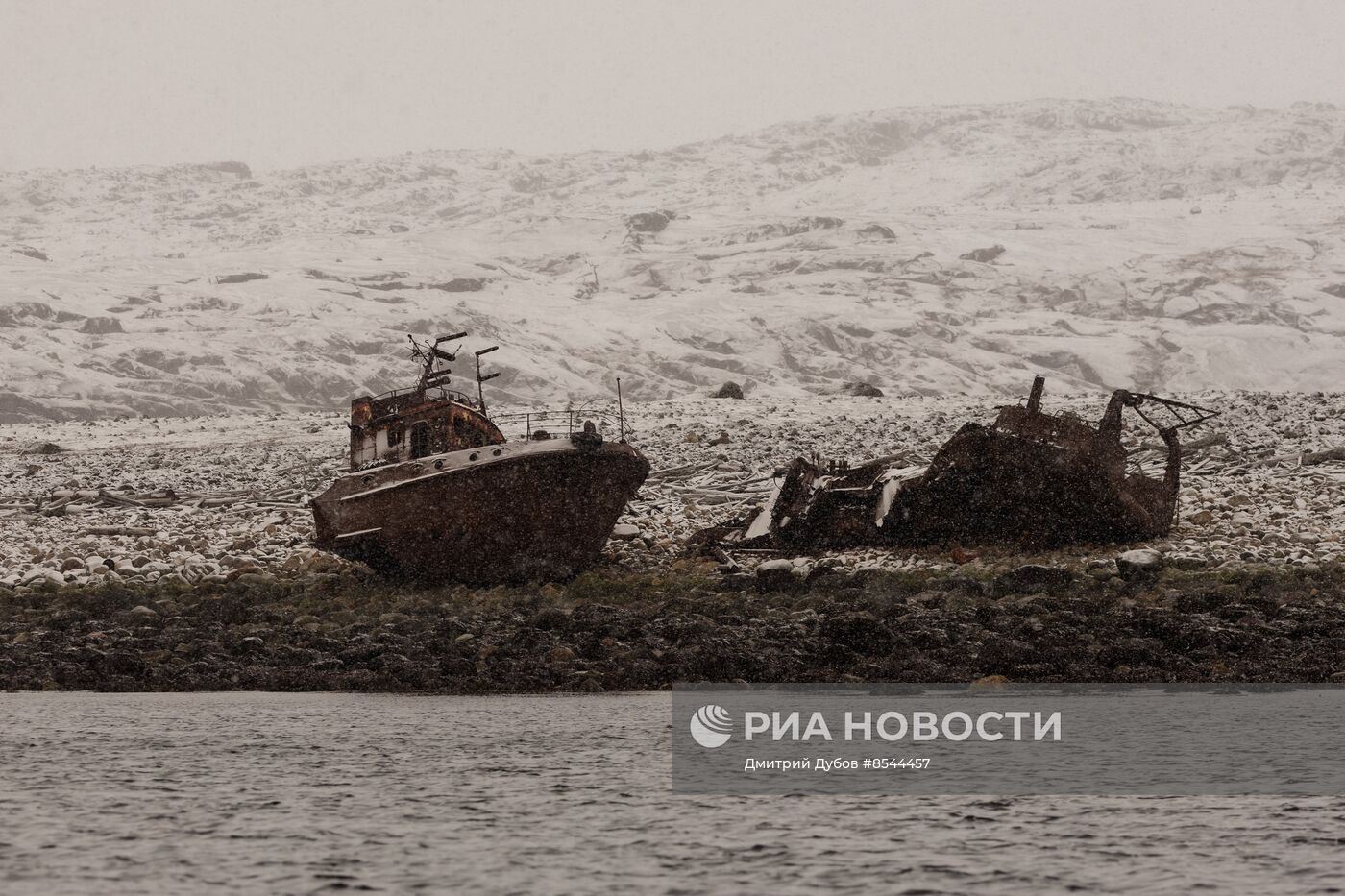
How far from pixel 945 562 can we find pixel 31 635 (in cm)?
1281

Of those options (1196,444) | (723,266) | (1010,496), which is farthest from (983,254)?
(1010,496)

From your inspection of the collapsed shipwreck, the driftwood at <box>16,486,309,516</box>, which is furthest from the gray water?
the driftwood at <box>16,486,309,516</box>

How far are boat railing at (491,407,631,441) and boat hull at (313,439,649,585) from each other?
1.97 ft

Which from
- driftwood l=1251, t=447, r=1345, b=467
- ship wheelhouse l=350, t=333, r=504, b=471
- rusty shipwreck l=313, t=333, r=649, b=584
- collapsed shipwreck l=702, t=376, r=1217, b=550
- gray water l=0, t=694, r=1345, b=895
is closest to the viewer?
gray water l=0, t=694, r=1345, b=895

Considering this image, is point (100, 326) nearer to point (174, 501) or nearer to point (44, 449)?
point (44, 449)

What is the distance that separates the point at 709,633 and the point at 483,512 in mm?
5860

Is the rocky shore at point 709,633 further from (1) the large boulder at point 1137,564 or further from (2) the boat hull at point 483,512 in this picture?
(2) the boat hull at point 483,512

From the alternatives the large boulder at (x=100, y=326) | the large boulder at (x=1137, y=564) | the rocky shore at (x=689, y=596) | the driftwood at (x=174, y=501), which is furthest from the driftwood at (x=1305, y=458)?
the large boulder at (x=100, y=326)

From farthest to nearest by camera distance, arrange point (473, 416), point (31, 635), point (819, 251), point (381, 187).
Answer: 1. point (381, 187)
2. point (819, 251)
3. point (473, 416)
4. point (31, 635)

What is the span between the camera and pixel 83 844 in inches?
342

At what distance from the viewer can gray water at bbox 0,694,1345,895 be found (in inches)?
310

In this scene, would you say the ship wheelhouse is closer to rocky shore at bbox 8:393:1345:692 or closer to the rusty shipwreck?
the rusty shipwreck

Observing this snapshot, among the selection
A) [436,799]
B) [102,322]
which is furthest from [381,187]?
[436,799]

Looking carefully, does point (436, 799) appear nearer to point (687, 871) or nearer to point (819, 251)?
point (687, 871)
